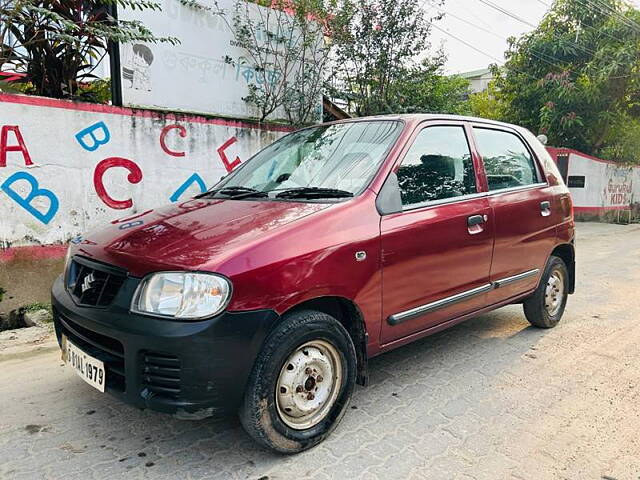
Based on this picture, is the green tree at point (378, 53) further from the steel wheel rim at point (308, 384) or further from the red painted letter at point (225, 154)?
the steel wheel rim at point (308, 384)

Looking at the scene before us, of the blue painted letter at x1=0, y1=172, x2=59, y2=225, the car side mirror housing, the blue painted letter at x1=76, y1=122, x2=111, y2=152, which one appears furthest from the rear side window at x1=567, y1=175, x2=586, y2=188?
the blue painted letter at x1=0, y1=172, x2=59, y2=225

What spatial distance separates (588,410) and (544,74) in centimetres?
1435

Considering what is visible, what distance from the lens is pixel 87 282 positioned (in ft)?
7.77

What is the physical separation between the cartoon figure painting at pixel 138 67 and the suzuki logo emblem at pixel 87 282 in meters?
4.13

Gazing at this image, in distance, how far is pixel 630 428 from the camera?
2666 mm

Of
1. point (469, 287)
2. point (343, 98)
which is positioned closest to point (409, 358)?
point (469, 287)

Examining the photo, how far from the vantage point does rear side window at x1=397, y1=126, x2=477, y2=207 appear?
293 centimetres

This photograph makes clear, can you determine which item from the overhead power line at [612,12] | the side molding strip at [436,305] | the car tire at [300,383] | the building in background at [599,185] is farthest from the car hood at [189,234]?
the overhead power line at [612,12]

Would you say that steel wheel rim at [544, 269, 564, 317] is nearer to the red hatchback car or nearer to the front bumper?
the red hatchback car

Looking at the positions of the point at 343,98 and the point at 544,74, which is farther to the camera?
the point at 544,74

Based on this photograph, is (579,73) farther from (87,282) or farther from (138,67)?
(87,282)

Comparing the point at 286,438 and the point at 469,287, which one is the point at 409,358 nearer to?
the point at 469,287

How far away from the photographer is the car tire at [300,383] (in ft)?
7.05

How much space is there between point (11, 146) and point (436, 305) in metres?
4.34
